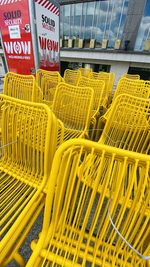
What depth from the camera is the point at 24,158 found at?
1041mm

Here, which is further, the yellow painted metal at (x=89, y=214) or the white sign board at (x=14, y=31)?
the white sign board at (x=14, y=31)

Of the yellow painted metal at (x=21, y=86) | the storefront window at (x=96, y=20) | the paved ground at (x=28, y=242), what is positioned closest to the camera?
the paved ground at (x=28, y=242)

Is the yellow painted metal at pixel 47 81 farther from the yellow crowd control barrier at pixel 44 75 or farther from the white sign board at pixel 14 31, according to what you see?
the white sign board at pixel 14 31

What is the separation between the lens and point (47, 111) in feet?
2.90

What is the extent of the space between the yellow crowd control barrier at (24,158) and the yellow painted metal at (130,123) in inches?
24.2

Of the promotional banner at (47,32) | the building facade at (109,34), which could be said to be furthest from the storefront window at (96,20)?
the promotional banner at (47,32)

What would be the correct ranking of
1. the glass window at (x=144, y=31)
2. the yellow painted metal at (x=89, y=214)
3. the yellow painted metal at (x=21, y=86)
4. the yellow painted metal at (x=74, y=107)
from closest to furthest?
the yellow painted metal at (x=89, y=214) < the yellow painted metal at (x=74, y=107) < the yellow painted metal at (x=21, y=86) < the glass window at (x=144, y=31)

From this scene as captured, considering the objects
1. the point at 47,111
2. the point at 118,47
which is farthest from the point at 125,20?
the point at 47,111

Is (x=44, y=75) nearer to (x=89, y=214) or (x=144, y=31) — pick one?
(x=89, y=214)

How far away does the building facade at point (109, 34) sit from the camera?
22.2 ft

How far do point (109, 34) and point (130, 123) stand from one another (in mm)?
7818

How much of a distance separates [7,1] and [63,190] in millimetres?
3162

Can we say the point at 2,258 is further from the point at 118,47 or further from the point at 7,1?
the point at 118,47

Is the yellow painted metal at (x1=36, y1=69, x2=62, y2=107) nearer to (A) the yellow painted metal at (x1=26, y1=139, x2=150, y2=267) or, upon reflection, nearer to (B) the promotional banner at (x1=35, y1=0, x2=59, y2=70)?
(B) the promotional banner at (x1=35, y1=0, x2=59, y2=70)
